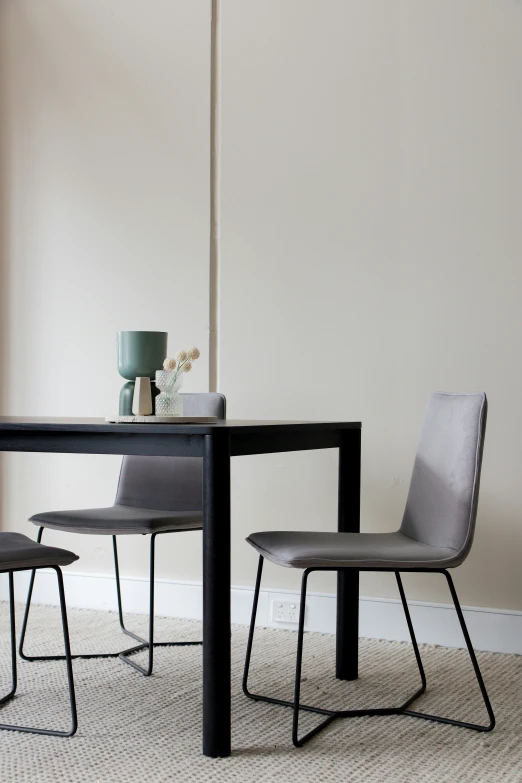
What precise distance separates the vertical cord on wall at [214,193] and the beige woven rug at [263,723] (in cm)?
104

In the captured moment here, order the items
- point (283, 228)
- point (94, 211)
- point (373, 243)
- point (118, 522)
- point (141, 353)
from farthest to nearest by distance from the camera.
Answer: point (94, 211) → point (283, 228) → point (373, 243) → point (118, 522) → point (141, 353)

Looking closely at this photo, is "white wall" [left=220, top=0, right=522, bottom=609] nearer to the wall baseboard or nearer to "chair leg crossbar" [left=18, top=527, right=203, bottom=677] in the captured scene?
the wall baseboard

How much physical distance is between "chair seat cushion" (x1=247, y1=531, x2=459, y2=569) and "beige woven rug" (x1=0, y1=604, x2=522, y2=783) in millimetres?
425

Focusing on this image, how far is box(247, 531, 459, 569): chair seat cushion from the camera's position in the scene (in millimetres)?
1964

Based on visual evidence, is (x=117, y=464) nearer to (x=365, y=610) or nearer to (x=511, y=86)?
(x=365, y=610)

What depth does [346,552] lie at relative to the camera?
2.01 metres

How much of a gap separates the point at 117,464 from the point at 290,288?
3.25 feet

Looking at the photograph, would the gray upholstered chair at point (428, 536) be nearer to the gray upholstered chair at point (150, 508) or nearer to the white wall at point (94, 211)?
the gray upholstered chair at point (150, 508)

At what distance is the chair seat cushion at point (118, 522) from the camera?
8.17 feet

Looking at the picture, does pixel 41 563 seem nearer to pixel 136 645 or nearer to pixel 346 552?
pixel 346 552

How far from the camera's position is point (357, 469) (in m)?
2.58

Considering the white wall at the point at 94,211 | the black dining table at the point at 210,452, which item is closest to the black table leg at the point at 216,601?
the black dining table at the point at 210,452

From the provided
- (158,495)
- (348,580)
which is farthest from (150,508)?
(348,580)

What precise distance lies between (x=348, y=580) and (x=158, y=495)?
2.40 ft
